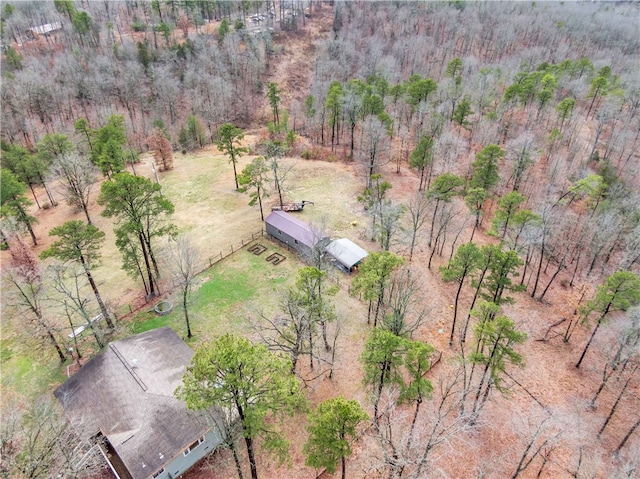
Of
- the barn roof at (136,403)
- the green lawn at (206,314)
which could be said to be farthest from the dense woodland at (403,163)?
the barn roof at (136,403)

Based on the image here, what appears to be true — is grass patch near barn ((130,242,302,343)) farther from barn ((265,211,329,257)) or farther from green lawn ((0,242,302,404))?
barn ((265,211,329,257))

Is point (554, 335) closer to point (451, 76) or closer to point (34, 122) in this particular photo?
point (451, 76)

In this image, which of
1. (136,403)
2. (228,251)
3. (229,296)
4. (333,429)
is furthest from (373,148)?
(333,429)

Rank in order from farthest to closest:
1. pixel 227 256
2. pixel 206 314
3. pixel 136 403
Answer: pixel 227 256, pixel 206 314, pixel 136 403

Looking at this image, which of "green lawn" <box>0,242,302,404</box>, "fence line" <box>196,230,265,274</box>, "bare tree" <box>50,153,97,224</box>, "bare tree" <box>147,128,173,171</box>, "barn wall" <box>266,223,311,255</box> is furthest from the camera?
"bare tree" <box>147,128,173,171</box>

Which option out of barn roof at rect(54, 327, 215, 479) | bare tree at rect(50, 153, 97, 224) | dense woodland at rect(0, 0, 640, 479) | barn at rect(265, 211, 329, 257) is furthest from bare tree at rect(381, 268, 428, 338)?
bare tree at rect(50, 153, 97, 224)

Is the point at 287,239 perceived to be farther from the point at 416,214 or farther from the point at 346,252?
the point at 416,214
